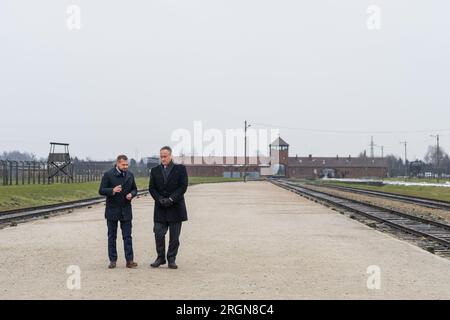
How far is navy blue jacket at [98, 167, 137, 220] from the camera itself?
992cm

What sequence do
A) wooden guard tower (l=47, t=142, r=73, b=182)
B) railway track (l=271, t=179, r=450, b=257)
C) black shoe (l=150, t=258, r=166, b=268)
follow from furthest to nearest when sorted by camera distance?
wooden guard tower (l=47, t=142, r=73, b=182) → railway track (l=271, t=179, r=450, b=257) → black shoe (l=150, t=258, r=166, b=268)

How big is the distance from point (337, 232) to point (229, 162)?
129134 mm

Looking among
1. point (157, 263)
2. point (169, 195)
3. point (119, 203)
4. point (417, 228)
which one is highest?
point (169, 195)

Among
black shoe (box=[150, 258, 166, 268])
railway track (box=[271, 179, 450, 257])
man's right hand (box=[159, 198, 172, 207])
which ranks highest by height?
man's right hand (box=[159, 198, 172, 207])

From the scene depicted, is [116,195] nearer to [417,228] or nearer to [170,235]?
[170,235]

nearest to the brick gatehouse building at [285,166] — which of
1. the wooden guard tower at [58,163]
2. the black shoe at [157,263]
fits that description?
the wooden guard tower at [58,163]

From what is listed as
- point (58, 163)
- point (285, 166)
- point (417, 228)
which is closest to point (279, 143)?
point (285, 166)

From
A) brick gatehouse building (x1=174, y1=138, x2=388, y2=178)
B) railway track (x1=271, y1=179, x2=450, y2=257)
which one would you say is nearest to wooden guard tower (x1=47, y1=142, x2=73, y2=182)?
railway track (x1=271, y1=179, x2=450, y2=257)

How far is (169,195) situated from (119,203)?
85cm

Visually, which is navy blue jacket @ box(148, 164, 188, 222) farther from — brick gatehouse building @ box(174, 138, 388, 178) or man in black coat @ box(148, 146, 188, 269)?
brick gatehouse building @ box(174, 138, 388, 178)

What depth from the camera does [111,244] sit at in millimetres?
9984

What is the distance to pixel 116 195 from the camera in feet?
→ 32.6

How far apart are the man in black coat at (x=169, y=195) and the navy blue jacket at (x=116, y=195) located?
1.42ft
